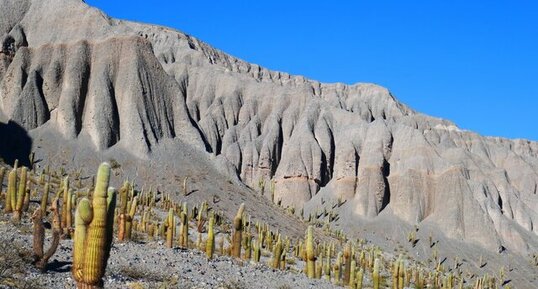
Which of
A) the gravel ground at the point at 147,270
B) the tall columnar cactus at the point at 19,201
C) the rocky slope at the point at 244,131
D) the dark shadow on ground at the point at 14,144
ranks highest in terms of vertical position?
the rocky slope at the point at 244,131

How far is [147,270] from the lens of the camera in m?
18.6

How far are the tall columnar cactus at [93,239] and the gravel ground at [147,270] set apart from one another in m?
3.98

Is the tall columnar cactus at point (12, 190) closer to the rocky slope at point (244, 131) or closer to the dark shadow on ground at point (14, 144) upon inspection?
the dark shadow on ground at point (14, 144)

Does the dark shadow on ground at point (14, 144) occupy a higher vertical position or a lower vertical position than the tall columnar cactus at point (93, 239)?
higher

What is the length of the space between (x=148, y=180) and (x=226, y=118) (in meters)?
34.0

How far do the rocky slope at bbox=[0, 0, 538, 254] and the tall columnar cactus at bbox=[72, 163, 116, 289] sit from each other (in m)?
41.0

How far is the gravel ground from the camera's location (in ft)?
50.0

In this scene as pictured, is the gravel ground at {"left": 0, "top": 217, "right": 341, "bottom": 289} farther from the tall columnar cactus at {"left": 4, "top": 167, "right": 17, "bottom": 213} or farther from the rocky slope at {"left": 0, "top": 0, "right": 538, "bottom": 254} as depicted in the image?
the rocky slope at {"left": 0, "top": 0, "right": 538, "bottom": 254}

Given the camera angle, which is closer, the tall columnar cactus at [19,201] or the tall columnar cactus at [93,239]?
the tall columnar cactus at [93,239]

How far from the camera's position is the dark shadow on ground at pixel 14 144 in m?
47.1

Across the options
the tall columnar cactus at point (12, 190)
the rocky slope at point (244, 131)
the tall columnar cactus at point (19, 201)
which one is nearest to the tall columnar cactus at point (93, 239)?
the tall columnar cactus at point (19, 201)

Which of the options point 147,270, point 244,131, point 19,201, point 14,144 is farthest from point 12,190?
point 244,131

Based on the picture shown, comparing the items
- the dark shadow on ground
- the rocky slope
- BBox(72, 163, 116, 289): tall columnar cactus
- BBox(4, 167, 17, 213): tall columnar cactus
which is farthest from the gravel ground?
the rocky slope

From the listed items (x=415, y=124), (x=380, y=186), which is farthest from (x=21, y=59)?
(x=415, y=124)
